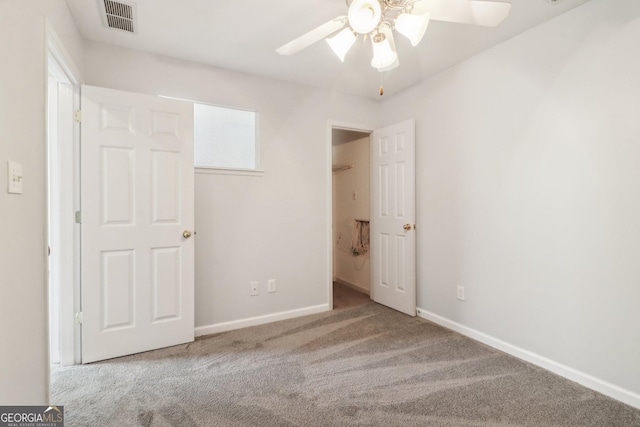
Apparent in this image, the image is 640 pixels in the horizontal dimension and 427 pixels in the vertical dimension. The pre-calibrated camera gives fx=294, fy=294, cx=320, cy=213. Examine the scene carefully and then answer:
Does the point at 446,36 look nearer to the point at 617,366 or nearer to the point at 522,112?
the point at 522,112

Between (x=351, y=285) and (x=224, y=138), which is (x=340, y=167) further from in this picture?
(x=224, y=138)

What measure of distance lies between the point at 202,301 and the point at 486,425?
2.28 meters

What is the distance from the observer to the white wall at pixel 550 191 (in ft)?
5.76

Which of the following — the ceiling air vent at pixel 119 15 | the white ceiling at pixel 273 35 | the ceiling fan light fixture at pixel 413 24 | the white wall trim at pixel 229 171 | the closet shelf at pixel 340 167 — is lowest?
the white wall trim at pixel 229 171

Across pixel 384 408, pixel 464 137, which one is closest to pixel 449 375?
pixel 384 408

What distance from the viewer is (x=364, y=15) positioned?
4.73ft

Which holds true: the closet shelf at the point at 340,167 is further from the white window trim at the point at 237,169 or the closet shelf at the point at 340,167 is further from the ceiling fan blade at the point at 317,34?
the ceiling fan blade at the point at 317,34

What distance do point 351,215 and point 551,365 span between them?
9.46 feet

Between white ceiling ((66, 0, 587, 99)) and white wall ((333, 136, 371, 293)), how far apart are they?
55.9 inches

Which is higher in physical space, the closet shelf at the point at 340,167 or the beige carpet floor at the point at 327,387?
the closet shelf at the point at 340,167

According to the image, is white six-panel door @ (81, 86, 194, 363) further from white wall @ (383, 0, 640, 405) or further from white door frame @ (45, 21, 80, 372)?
white wall @ (383, 0, 640, 405)

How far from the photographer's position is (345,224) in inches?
183

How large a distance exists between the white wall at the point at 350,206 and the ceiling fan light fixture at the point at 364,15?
2.55 m

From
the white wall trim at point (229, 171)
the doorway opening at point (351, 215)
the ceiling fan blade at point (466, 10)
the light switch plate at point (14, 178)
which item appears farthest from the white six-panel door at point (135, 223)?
the doorway opening at point (351, 215)
